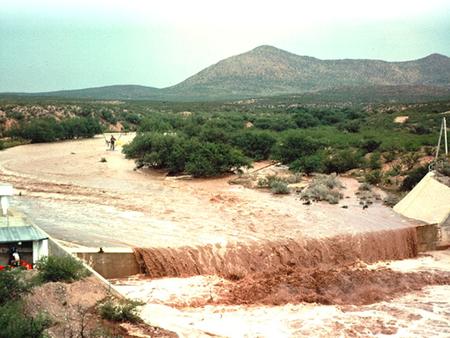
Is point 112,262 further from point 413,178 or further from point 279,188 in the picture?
point 413,178

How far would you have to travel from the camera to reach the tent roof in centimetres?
1972

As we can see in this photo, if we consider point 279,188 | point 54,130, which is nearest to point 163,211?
point 279,188

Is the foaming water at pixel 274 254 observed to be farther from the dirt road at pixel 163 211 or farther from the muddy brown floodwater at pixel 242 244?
the dirt road at pixel 163 211

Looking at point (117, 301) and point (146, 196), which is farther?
point (146, 196)

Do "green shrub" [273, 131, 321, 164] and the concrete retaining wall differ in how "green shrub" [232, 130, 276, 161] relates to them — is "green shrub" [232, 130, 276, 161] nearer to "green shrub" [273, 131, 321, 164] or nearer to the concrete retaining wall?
"green shrub" [273, 131, 321, 164]

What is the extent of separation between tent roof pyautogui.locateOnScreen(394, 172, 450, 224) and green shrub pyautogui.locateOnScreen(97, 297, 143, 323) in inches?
476

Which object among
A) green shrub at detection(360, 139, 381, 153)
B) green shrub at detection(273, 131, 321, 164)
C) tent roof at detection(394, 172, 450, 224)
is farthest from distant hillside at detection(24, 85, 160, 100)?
tent roof at detection(394, 172, 450, 224)

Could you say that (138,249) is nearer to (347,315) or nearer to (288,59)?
(347,315)

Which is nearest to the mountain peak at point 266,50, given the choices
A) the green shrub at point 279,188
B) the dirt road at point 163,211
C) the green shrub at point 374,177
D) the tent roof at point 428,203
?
the dirt road at point 163,211

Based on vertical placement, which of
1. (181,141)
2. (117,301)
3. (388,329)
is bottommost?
(388,329)

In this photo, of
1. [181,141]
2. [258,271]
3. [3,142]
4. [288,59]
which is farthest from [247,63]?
[258,271]

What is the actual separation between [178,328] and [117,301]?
137 cm

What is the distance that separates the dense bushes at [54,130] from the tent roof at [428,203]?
3330cm

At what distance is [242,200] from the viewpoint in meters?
24.0
